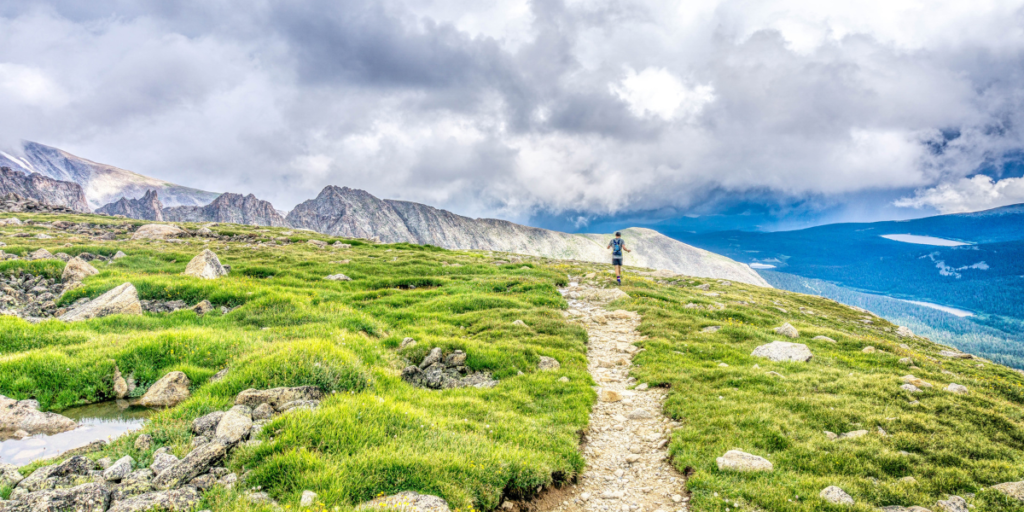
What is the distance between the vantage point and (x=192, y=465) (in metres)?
6.08

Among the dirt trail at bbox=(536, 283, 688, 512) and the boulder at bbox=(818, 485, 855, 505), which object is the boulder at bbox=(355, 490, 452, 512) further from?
the boulder at bbox=(818, 485, 855, 505)

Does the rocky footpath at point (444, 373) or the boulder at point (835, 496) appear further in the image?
the rocky footpath at point (444, 373)

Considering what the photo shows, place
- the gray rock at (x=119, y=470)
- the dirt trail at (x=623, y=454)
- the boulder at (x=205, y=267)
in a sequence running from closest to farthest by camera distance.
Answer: the gray rock at (x=119, y=470)
the dirt trail at (x=623, y=454)
the boulder at (x=205, y=267)

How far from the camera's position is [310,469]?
6.25 metres

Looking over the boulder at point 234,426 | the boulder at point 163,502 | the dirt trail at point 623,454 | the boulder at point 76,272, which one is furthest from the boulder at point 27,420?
the boulder at point 76,272

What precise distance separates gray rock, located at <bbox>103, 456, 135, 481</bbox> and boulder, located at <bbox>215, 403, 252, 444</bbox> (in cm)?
116

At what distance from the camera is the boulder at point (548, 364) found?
44.8 ft

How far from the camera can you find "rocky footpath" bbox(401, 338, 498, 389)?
38.7 ft

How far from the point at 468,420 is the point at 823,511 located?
23.1 feet

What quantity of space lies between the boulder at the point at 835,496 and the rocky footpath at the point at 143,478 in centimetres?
891

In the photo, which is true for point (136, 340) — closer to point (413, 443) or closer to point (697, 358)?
point (413, 443)

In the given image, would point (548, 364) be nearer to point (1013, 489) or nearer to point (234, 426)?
point (234, 426)

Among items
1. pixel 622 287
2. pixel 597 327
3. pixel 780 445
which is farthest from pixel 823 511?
pixel 622 287

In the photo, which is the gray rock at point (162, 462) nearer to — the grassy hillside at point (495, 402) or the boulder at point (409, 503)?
the grassy hillside at point (495, 402)
